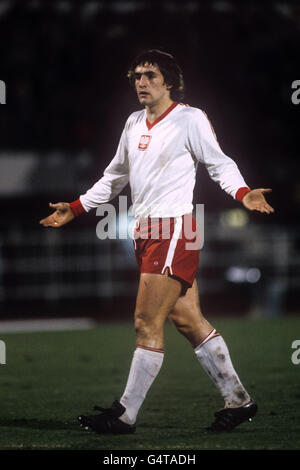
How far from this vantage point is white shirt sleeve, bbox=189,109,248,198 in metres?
6.98

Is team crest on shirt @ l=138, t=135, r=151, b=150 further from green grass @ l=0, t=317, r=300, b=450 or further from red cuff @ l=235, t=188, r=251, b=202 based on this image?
green grass @ l=0, t=317, r=300, b=450

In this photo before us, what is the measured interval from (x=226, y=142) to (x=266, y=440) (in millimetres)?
19899

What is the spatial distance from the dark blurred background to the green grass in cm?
882

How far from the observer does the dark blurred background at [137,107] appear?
83.3 ft

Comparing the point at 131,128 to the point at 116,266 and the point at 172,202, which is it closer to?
the point at 172,202

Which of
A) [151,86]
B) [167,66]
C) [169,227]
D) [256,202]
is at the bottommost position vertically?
[169,227]

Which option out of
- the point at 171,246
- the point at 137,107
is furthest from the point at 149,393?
the point at 137,107

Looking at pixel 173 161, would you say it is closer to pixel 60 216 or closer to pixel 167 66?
pixel 167 66

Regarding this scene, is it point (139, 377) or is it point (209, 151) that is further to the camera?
point (209, 151)

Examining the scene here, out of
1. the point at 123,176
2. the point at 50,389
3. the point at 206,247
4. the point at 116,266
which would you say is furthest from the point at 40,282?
the point at 123,176

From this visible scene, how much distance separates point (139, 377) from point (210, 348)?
54 cm

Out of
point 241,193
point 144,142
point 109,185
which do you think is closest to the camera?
point 241,193

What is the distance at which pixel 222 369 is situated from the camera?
23.4 ft

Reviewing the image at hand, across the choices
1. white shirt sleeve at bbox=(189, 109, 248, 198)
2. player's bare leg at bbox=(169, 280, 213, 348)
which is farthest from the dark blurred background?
white shirt sleeve at bbox=(189, 109, 248, 198)
